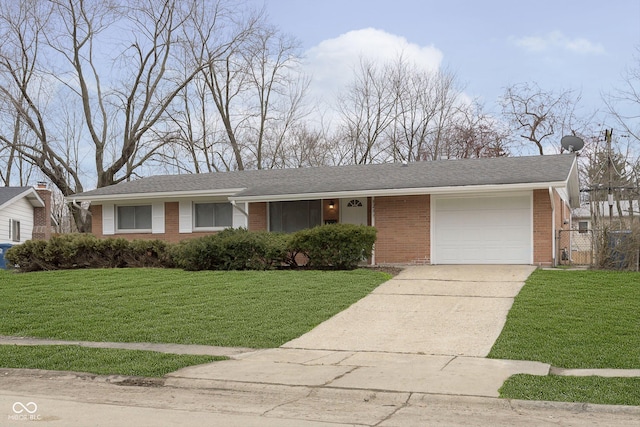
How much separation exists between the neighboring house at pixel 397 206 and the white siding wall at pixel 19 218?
324 inches

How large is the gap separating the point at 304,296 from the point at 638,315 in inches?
251

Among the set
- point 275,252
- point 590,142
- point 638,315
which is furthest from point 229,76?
point 638,315

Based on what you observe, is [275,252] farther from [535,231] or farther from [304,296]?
[535,231]

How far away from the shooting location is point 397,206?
19281 mm

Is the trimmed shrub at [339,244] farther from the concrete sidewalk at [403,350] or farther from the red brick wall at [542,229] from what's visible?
the red brick wall at [542,229]

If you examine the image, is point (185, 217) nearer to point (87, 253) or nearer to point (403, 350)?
point (87, 253)

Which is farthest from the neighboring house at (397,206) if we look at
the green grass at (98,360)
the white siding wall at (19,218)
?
the green grass at (98,360)

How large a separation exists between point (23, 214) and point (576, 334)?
93.3 feet

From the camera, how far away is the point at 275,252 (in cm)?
1803

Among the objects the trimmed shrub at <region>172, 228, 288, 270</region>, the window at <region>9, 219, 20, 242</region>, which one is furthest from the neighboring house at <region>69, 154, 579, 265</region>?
the window at <region>9, 219, 20, 242</region>

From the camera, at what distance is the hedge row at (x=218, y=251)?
1756 centimetres

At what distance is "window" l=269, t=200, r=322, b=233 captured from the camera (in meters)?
21.3

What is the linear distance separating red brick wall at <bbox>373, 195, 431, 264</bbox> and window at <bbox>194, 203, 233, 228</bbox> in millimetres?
5516

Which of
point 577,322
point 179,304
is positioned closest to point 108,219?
point 179,304
